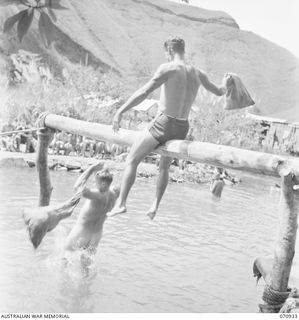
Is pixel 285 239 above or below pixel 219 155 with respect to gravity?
below

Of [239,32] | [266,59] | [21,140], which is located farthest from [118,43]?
[21,140]

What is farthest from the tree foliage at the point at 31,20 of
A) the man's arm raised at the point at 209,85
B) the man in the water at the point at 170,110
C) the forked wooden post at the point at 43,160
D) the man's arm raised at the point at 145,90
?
the forked wooden post at the point at 43,160

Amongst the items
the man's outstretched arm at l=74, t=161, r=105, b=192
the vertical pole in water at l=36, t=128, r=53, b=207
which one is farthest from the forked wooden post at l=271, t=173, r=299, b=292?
the vertical pole in water at l=36, t=128, r=53, b=207

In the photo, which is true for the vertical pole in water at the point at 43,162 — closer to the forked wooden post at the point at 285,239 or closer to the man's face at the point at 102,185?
the man's face at the point at 102,185

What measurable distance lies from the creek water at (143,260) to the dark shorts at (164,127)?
0.87m

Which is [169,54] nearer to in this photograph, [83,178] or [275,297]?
[83,178]

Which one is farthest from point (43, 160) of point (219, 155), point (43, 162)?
point (219, 155)

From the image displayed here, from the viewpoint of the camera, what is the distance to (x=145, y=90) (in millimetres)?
3457

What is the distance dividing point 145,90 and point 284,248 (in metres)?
1.37

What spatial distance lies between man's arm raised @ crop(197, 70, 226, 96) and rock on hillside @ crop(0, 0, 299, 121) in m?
22.2

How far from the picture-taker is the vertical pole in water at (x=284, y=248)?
3.08 meters

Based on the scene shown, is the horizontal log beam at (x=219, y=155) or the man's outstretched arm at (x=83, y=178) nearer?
the horizontal log beam at (x=219, y=155)

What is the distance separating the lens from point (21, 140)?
12.9 m

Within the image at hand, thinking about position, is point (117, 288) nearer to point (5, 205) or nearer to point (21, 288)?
point (21, 288)
